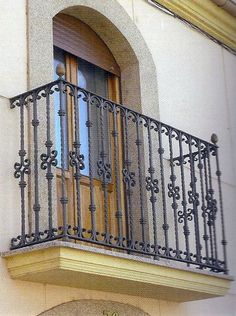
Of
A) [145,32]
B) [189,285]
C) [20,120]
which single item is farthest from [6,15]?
[189,285]

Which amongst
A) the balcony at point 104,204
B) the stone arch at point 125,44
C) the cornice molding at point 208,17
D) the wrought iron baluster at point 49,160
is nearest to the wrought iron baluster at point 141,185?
the balcony at point 104,204

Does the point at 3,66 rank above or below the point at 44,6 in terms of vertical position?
below

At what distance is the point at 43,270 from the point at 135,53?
3.29 m

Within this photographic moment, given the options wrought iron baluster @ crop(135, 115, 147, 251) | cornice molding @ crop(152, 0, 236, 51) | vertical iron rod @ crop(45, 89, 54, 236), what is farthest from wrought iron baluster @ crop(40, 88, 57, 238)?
cornice molding @ crop(152, 0, 236, 51)

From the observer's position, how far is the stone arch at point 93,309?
24.5ft

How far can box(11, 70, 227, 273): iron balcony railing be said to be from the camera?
23.7ft

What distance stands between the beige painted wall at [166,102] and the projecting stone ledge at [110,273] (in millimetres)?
144

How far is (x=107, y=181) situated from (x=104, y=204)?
21 centimetres

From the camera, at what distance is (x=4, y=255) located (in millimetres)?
7004

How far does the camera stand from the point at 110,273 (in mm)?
7270

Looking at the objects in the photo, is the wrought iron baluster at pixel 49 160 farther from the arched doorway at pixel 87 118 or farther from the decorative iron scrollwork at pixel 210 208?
the decorative iron scrollwork at pixel 210 208

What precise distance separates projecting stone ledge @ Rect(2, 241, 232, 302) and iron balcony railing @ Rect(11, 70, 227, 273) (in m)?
0.11

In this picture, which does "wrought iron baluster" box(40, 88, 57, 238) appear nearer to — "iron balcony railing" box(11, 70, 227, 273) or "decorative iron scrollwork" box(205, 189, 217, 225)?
"iron balcony railing" box(11, 70, 227, 273)

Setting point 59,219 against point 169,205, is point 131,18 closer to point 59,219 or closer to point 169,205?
point 169,205
